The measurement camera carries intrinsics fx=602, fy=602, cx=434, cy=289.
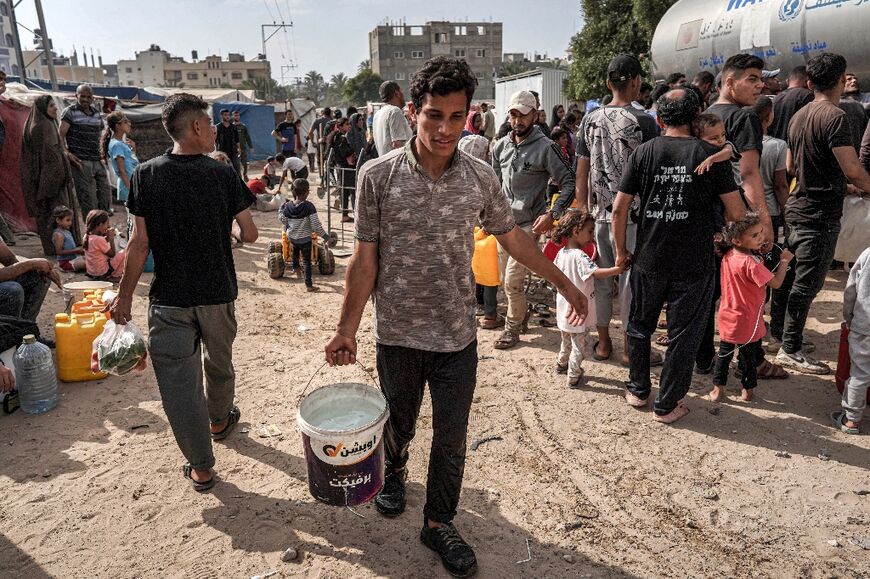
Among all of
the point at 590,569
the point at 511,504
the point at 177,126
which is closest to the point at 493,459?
the point at 511,504

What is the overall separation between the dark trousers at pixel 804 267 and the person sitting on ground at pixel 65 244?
8.30 metres

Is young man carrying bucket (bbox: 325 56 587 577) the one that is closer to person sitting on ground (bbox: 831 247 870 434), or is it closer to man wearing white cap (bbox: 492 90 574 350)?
person sitting on ground (bbox: 831 247 870 434)

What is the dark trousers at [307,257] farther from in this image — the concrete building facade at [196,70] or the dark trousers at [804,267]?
the concrete building facade at [196,70]

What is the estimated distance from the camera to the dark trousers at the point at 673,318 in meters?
4.06

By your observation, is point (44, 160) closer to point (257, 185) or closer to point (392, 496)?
point (257, 185)

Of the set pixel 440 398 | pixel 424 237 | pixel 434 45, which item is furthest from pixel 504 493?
pixel 434 45

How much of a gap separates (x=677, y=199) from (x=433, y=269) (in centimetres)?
208

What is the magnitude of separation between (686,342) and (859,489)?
1.27m

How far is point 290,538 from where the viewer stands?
3.22 metres

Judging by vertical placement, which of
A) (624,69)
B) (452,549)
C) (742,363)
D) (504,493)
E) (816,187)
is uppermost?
(624,69)

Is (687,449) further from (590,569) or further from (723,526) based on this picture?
(590,569)

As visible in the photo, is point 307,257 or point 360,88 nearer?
point 307,257

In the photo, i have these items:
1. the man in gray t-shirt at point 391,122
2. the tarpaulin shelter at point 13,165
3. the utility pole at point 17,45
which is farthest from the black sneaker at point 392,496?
the utility pole at point 17,45

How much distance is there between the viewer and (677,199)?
3.94m
